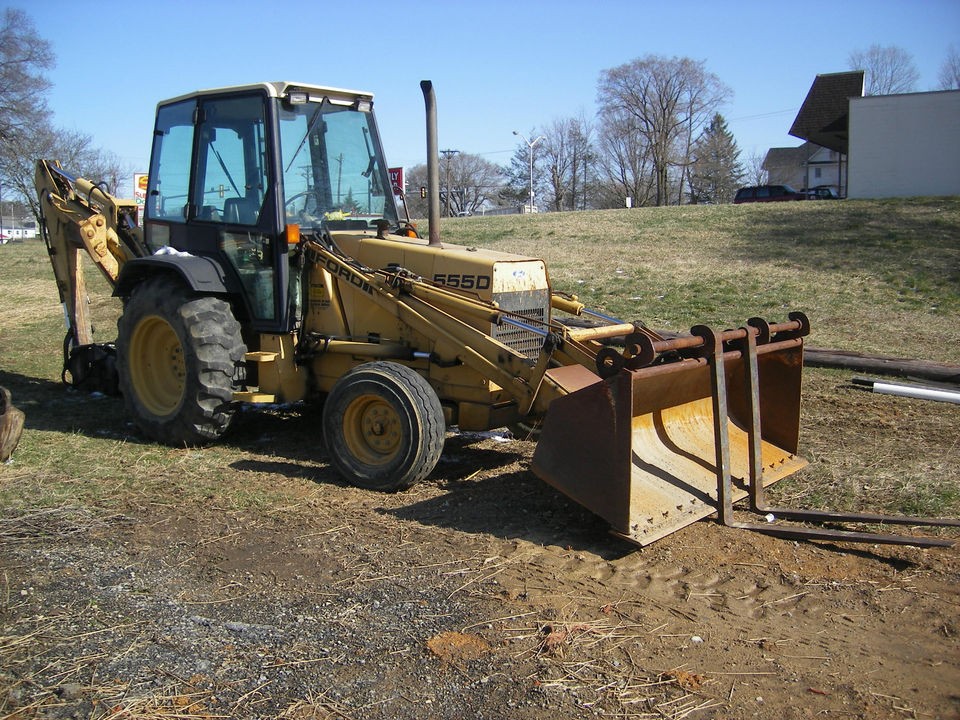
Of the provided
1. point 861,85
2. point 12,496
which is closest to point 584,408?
point 12,496

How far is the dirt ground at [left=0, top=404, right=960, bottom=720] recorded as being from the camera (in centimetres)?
337

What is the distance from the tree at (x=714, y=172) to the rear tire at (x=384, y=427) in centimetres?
5659

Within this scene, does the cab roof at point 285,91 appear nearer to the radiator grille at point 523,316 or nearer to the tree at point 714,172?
the radiator grille at point 523,316

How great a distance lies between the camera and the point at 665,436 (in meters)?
5.64

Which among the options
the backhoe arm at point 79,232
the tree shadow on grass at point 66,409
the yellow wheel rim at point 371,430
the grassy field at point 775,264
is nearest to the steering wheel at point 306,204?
the yellow wheel rim at point 371,430

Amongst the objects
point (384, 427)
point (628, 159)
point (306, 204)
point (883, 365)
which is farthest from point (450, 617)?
point (628, 159)

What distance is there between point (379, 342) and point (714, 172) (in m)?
60.9

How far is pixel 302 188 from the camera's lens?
6.82m

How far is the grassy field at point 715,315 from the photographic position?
6070 mm

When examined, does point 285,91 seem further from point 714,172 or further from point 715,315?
point 714,172

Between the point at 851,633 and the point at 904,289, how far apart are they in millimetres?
12056

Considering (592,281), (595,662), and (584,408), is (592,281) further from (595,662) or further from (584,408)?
(595,662)

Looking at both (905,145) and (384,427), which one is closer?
(384,427)

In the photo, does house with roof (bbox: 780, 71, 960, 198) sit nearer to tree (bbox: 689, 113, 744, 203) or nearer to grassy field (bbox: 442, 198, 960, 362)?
grassy field (bbox: 442, 198, 960, 362)
